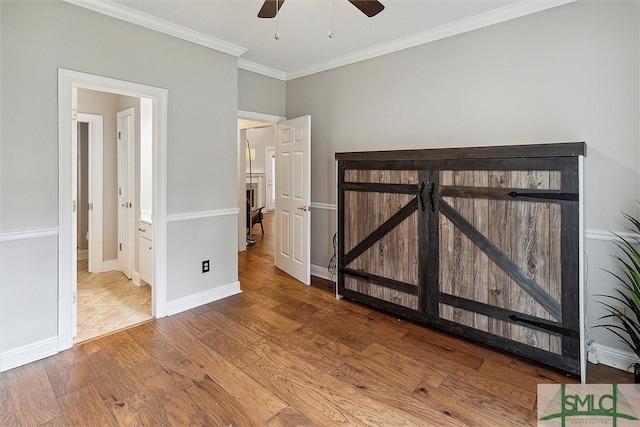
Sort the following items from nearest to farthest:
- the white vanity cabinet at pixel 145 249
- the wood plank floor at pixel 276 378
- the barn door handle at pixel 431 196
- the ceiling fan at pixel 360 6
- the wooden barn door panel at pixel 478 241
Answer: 1. the wood plank floor at pixel 276 378
2. the ceiling fan at pixel 360 6
3. the wooden barn door panel at pixel 478 241
4. the barn door handle at pixel 431 196
5. the white vanity cabinet at pixel 145 249

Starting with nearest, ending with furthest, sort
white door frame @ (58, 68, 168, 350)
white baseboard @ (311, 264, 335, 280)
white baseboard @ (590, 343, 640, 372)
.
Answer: white baseboard @ (590, 343, 640, 372) < white door frame @ (58, 68, 168, 350) < white baseboard @ (311, 264, 335, 280)

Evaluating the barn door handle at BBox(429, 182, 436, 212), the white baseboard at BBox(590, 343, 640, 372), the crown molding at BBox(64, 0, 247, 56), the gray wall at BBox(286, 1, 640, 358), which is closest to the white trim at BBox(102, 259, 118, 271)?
the crown molding at BBox(64, 0, 247, 56)

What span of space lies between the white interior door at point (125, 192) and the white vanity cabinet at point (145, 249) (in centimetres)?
28

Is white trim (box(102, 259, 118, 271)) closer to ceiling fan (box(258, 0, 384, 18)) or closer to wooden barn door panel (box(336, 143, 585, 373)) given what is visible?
wooden barn door panel (box(336, 143, 585, 373))

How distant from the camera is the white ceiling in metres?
2.67

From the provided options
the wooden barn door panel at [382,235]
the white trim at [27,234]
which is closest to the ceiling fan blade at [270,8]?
the wooden barn door panel at [382,235]

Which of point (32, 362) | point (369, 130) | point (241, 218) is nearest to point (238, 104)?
point (369, 130)

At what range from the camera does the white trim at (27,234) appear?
2.29 meters

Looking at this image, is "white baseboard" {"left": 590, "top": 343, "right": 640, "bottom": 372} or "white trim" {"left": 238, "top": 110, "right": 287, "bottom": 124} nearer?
"white baseboard" {"left": 590, "top": 343, "right": 640, "bottom": 372}

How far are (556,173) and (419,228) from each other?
108 centimetres

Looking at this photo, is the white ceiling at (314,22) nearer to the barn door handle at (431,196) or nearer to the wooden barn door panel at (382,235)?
the wooden barn door panel at (382,235)

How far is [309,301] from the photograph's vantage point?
141 inches

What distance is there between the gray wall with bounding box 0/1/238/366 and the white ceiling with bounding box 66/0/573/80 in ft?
0.57

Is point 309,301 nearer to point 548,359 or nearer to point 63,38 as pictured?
point 548,359
